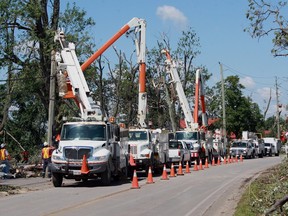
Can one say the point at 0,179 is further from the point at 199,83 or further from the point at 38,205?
the point at 199,83

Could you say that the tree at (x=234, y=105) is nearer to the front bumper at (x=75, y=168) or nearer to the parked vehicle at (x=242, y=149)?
the parked vehicle at (x=242, y=149)

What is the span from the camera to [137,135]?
27875 millimetres

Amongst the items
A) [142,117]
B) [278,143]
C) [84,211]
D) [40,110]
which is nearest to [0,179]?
[142,117]

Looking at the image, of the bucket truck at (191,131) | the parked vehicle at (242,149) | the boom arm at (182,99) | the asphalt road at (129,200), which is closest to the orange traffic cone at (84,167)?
the asphalt road at (129,200)

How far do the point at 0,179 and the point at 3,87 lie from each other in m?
32.2

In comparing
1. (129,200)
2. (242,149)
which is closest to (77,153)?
(129,200)

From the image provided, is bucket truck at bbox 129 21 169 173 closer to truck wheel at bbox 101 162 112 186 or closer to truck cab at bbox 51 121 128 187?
truck cab at bbox 51 121 128 187

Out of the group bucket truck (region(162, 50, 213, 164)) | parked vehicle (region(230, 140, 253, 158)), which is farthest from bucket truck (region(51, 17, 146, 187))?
parked vehicle (region(230, 140, 253, 158))

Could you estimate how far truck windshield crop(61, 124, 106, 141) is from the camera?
21250mm

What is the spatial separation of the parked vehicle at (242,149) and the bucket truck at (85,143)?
3381 centimetres

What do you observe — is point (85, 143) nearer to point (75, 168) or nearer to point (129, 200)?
point (75, 168)

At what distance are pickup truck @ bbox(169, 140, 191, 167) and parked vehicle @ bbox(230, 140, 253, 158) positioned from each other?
2187 cm

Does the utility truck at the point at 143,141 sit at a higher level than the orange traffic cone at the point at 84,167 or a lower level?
higher

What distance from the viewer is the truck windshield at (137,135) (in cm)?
2772
